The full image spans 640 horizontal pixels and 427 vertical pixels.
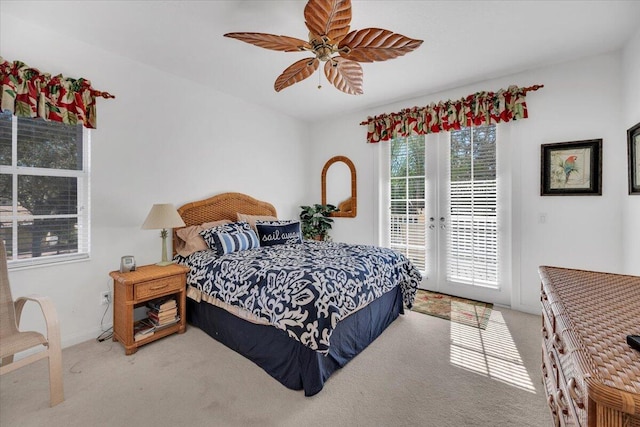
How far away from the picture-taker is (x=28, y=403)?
68.0 inches

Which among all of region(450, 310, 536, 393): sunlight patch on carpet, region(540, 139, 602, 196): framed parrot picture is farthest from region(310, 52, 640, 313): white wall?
region(450, 310, 536, 393): sunlight patch on carpet

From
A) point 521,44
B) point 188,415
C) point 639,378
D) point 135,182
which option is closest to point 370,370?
point 188,415

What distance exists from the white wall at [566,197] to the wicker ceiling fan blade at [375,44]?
204cm

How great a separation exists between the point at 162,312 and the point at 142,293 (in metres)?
0.31

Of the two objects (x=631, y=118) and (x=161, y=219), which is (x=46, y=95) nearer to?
(x=161, y=219)

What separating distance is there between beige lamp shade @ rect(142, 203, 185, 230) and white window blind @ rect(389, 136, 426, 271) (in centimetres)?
289

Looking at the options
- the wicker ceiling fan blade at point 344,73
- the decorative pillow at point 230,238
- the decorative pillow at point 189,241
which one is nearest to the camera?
the wicker ceiling fan blade at point 344,73

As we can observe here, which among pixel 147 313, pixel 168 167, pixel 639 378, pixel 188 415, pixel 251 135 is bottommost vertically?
pixel 188 415

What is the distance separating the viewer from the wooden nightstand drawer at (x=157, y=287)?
2.31 m

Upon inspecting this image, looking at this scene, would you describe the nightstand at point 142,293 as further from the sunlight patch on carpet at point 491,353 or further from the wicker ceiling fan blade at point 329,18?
the sunlight patch on carpet at point 491,353

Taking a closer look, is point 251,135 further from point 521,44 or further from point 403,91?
point 521,44

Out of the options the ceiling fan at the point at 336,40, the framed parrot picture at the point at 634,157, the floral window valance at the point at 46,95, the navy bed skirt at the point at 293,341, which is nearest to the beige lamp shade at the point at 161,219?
the navy bed skirt at the point at 293,341

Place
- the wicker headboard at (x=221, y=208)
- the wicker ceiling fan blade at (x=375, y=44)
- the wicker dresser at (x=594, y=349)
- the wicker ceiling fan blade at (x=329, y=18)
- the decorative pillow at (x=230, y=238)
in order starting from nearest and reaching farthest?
the wicker dresser at (x=594, y=349) < the wicker ceiling fan blade at (x=329, y=18) < the wicker ceiling fan blade at (x=375, y=44) < the decorative pillow at (x=230, y=238) < the wicker headboard at (x=221, y=208)

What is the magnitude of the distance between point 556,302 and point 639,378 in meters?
0.57
